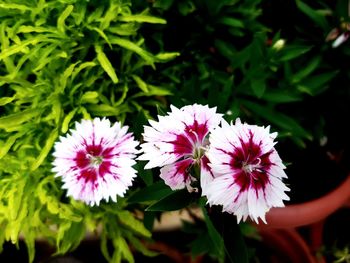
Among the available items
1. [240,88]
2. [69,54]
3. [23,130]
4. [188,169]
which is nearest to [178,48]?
[240,88]

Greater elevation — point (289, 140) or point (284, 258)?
point (289, 140)

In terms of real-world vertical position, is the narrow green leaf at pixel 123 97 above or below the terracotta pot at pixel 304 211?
above

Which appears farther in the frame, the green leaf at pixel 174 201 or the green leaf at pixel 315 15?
the green leaf at pixel 315 15

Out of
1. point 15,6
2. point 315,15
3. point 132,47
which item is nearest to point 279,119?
point 315,15

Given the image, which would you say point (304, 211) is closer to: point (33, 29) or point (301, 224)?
point (301, 224)

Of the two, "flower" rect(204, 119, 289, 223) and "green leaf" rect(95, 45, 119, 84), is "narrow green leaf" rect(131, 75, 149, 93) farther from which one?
"flower" rect(204, 119, 289, 223)

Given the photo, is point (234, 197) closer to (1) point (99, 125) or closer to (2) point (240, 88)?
(1) point (99, 125)

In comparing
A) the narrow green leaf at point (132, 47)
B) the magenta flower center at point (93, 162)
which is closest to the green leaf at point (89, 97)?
the narrow green leaf at point (132, 47)

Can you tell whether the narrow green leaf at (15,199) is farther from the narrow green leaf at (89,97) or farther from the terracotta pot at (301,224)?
the terracotta pot at (301,224)
